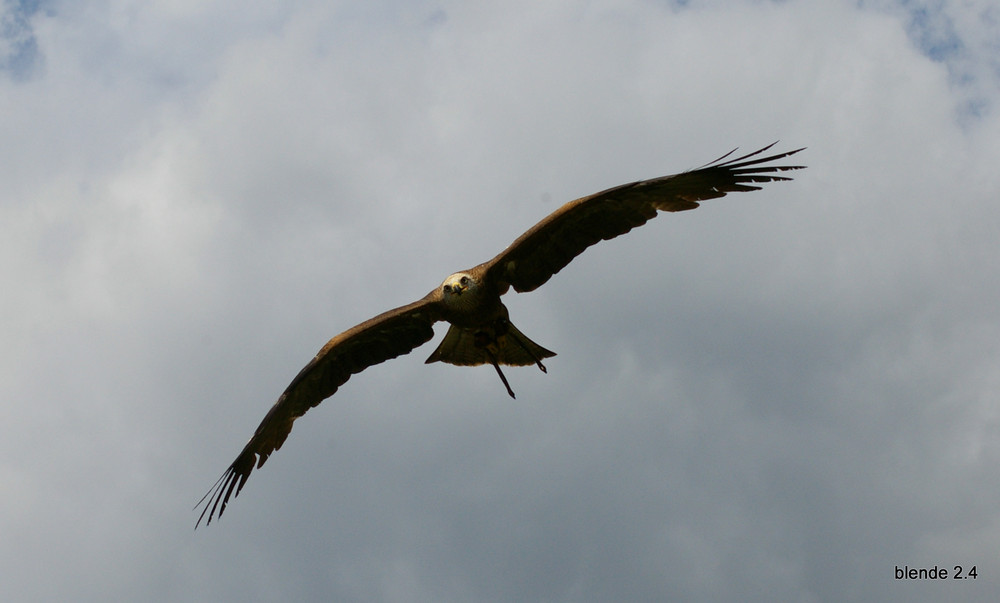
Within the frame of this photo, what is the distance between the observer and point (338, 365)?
16266mm

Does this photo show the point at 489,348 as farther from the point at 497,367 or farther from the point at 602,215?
the point at 602,215

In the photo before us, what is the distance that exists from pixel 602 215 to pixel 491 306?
1817mm

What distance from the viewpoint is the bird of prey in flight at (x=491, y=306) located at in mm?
13883

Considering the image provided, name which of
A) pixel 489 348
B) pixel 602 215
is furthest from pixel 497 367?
pixel 602 215

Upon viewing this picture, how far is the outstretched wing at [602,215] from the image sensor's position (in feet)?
44.6

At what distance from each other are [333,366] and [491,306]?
8.92ft

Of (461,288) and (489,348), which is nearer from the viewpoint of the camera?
(461,288)

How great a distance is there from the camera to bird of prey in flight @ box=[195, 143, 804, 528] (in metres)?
13.9

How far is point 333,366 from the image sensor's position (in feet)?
53.4

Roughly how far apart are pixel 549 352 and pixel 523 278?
133cm

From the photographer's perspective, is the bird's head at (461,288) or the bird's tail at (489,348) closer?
the bird's head at (461,288)

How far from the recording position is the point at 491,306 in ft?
48.8

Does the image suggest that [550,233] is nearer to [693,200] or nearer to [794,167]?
[693,200]

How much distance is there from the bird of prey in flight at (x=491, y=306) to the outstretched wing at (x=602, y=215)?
12 mm
